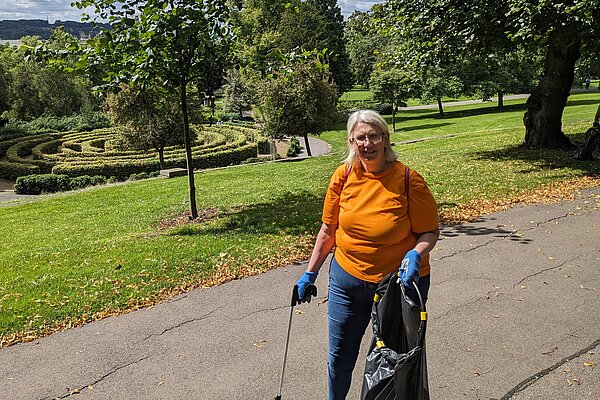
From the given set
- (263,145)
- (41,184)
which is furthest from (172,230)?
(263,145)

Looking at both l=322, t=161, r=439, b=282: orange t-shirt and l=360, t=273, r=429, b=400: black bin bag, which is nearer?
l=360, t=273, r=429, b=400: black bin bag

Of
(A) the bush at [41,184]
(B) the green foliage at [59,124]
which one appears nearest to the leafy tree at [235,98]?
(B) the green foliage at [59,124]

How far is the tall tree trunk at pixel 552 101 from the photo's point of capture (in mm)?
13781

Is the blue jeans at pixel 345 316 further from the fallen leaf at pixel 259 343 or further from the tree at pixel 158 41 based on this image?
the tree at pixel 158 41

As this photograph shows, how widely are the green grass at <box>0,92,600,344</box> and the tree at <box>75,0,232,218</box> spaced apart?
2744 millimetres

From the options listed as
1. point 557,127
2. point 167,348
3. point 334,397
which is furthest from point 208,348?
point 557,127

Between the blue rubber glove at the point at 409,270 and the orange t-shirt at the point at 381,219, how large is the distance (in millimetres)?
199

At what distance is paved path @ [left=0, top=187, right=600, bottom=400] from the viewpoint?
4.16 meters

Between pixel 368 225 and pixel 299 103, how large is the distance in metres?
25.2

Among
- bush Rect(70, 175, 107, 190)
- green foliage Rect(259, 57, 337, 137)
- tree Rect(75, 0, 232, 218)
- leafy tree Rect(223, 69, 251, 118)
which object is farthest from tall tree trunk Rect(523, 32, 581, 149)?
leafy tree Rect(223, 69, 251, 118)

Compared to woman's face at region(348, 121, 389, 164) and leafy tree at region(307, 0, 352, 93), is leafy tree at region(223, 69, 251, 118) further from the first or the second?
woman's face at region(348, 121, 389, 164)

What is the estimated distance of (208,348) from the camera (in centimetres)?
482

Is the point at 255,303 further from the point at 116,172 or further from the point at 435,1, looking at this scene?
the point at 116,172

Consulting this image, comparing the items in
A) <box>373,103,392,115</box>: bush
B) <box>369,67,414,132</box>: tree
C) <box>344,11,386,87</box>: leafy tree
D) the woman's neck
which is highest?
<box>344,11,386,87</box>: leafy tree
